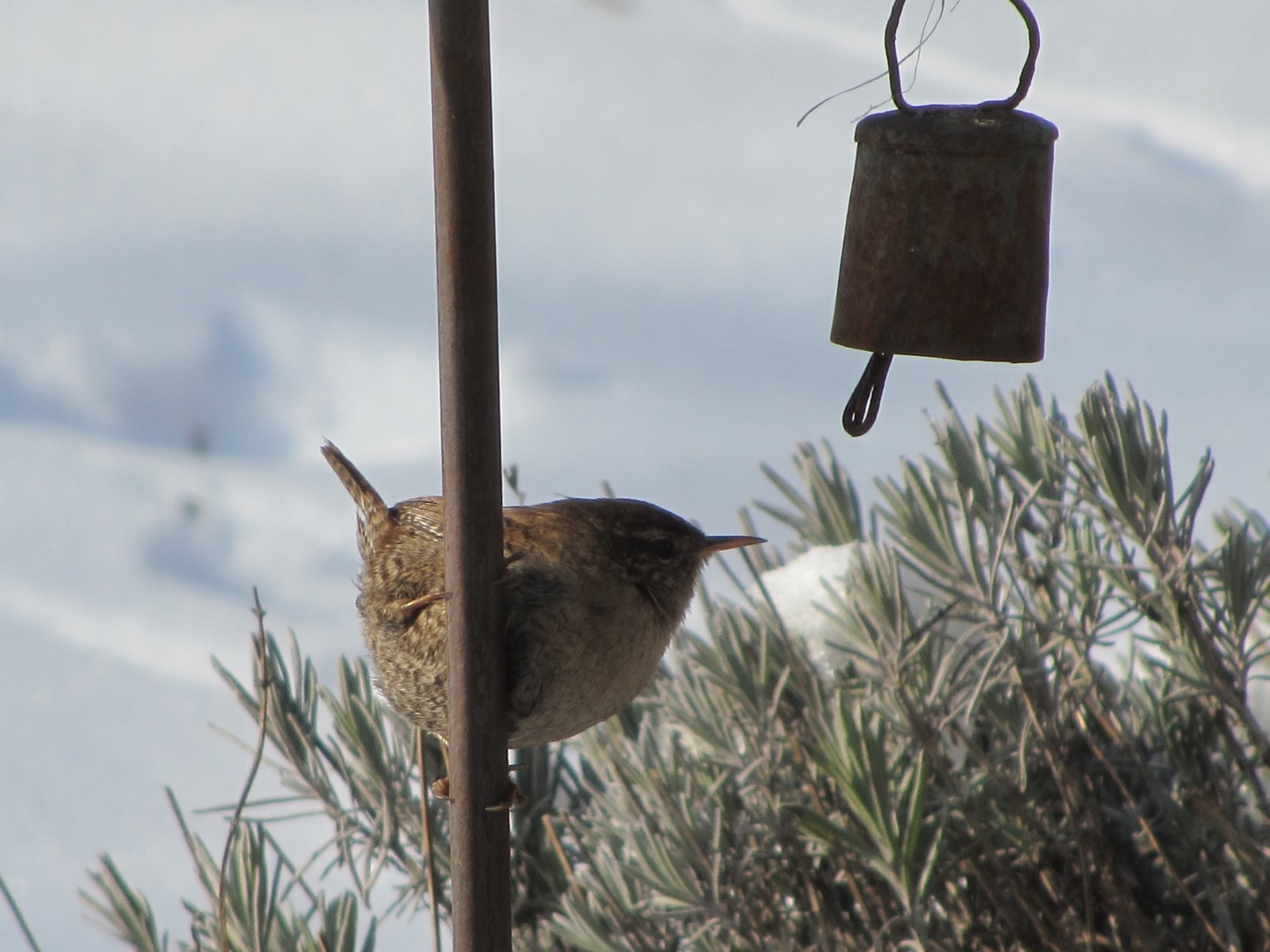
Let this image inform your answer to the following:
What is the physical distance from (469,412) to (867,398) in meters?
0.34

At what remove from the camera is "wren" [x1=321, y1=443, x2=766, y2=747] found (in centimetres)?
129

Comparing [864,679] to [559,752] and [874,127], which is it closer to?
[559,752]

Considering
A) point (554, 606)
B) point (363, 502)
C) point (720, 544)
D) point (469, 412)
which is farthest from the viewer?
point (363, 502)

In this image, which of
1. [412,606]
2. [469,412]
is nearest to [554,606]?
[412,606]

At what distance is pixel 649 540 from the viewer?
155cm

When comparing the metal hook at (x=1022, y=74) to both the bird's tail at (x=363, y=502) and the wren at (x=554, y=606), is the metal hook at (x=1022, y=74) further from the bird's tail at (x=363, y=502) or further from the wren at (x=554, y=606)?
the bird's tail at (x=363, y=502)

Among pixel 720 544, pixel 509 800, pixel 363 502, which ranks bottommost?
pixel 509 800

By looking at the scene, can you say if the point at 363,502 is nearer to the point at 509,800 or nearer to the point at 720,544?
the point at 720,544

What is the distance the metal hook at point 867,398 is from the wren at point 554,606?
321 mm

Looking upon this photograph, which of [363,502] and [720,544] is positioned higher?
[363,502]

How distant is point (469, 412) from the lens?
3.63 feet

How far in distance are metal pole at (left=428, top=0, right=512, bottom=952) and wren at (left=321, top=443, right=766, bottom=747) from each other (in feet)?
0.18

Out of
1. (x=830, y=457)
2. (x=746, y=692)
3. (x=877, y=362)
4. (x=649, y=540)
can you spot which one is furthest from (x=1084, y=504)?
(x=877, y=362)

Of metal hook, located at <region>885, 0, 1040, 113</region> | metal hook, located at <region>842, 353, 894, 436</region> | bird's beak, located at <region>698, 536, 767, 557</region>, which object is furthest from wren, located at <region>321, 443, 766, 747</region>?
metal hook, located at <region>885, 0, 1040, 113</region>
